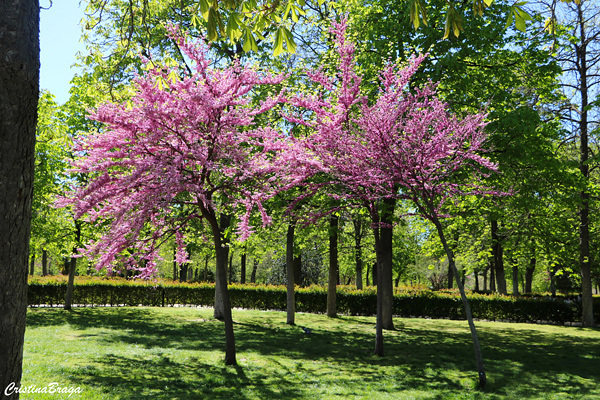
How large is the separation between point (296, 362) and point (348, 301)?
12.9m

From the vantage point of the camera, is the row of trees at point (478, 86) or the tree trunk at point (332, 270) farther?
the tree trunk at point (332, 270)

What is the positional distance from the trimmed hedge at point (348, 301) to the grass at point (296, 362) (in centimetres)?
548

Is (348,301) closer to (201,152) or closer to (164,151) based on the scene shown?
(164,151)

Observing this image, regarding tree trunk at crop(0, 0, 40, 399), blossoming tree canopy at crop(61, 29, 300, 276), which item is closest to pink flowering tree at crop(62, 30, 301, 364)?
blossoming tree canopy at crop(61, 29, 300, 276)

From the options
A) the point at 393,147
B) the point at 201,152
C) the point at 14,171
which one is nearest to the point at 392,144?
the point at 393,147

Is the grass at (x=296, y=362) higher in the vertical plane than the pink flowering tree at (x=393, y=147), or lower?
lower

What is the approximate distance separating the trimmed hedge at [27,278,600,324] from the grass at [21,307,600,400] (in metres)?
5.48

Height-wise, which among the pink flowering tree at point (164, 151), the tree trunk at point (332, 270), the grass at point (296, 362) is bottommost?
the grass at point (296, 362)

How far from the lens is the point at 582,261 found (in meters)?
19.2

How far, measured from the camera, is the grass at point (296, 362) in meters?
7.62

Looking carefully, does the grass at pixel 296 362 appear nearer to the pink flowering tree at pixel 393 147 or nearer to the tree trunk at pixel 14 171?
the pink flowering tree at pixel 393 147

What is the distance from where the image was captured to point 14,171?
268 centimetres

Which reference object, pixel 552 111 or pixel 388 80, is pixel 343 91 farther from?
pixel 552 111

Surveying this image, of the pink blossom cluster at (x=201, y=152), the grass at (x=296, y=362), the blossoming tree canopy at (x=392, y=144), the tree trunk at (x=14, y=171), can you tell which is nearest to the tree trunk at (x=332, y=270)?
the grass at (x=296, y=362)
